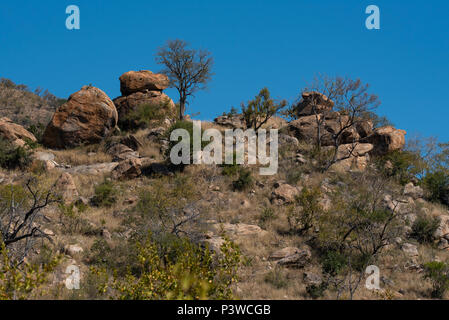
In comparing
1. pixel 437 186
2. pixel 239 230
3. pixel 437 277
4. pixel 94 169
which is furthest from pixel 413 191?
pixel 94 169

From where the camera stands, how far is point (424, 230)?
54.3 ft

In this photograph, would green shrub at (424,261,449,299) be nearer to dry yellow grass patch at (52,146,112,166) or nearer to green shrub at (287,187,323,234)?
green shrub at (287,187,323,234)

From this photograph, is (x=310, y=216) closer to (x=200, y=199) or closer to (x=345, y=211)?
(x=345, y=211)

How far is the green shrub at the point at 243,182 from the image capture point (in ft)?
65.1

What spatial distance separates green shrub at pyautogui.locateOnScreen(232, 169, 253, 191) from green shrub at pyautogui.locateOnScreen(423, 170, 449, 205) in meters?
9.23

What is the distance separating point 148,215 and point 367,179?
12.1m

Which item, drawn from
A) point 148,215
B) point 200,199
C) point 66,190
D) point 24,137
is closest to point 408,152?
point 200,199

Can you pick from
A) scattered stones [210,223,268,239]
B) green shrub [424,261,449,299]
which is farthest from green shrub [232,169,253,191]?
green shrub [424,261,449,299]

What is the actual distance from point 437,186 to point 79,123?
791 inches

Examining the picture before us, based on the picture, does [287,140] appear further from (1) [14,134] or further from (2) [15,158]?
(1) [14,134]

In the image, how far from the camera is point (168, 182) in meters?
20.0

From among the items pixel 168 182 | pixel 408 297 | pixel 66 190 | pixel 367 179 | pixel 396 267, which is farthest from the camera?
pixel 367 179

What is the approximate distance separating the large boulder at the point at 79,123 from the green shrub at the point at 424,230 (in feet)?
58.1

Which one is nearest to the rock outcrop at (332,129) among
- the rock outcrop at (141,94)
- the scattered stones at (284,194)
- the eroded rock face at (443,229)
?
the scattered stones at (284,194)
